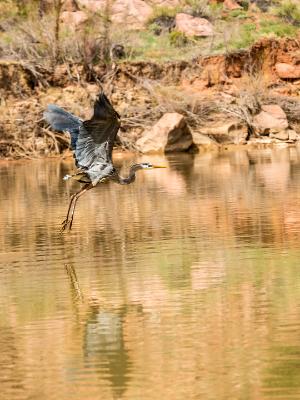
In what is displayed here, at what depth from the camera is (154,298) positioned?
9.94 metres

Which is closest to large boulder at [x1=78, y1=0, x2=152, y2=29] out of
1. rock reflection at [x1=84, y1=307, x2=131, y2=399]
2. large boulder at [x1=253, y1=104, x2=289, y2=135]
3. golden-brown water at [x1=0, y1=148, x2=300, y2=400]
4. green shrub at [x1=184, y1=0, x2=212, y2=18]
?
green shrub at [x1=184, y1=0, x2=212, y2=18]

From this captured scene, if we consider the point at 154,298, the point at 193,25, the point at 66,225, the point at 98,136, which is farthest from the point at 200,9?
the point at 154,298

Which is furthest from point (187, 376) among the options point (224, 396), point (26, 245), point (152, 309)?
point (26, 245)

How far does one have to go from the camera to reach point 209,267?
11445 mm

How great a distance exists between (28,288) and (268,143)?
968 inches

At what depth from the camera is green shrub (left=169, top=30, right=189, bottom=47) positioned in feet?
144

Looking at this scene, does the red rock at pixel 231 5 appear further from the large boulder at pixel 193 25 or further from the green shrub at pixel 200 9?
the large boulder at pixel 193 25

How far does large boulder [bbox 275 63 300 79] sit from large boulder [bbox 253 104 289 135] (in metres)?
5.80

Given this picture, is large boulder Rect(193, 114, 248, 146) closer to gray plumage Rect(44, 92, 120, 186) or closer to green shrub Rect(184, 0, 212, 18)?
green shrub Rect(184, 0, 212, 18)

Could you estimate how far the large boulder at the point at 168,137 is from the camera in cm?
3284

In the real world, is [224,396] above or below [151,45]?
above

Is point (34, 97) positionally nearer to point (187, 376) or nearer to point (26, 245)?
point (26, 245)

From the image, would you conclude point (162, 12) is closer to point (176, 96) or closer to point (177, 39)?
point (177, 39)

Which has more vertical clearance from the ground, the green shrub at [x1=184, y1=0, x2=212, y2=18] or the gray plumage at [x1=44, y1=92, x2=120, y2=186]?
the gray plumage at [x1=44, y1=92, x2=120, y2=186]
